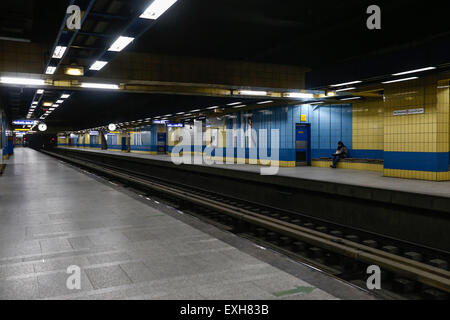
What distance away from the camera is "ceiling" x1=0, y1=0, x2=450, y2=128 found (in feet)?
20.7

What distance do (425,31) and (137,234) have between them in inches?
294

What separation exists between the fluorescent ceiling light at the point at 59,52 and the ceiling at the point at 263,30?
20 centimetres

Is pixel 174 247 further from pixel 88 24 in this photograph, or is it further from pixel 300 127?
pixel 300 127

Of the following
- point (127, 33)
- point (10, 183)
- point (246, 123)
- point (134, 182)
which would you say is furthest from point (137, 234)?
point (246, 123)

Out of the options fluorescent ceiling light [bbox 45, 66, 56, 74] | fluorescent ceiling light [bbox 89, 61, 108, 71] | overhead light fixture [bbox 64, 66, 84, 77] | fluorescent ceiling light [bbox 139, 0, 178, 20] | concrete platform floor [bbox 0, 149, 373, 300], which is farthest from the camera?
overhead light fixture [bbox 64, 66, 84, 77]

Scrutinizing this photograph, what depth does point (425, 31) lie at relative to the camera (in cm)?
801

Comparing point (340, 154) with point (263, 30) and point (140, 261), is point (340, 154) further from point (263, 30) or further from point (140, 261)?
point (140, 261)

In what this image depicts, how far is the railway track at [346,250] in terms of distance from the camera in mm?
4160

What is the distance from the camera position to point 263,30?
25.5 feet

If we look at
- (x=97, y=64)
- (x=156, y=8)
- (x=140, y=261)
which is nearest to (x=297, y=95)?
(x=97, y=64)

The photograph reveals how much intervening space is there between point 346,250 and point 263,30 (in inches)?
195

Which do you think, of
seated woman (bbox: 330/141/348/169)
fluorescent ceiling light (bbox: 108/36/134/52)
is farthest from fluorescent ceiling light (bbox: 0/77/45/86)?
seated woman (bbox: 330/141/348/169)

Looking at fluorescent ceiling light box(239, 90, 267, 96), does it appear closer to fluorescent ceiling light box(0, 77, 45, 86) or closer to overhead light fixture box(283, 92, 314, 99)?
overhead light fixture box(283, 92, 314, 99)

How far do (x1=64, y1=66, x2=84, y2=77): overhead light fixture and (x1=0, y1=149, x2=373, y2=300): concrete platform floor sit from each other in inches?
132
